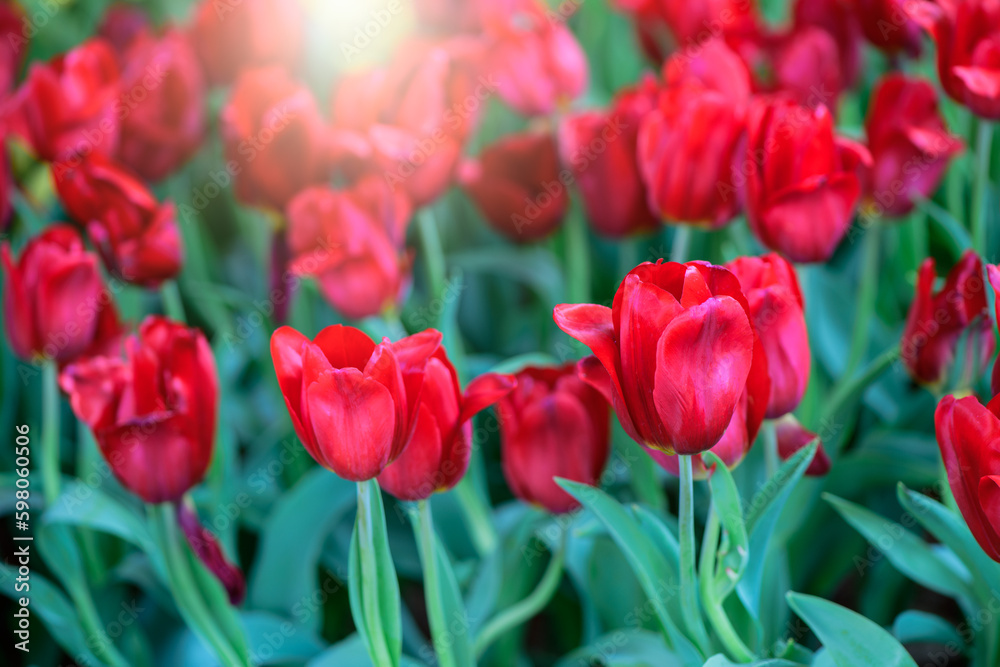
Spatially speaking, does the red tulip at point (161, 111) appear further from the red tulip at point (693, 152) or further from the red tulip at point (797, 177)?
the red tulip at point (797, 177)

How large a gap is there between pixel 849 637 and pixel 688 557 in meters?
0.11

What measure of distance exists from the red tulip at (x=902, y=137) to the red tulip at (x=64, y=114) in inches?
28.4

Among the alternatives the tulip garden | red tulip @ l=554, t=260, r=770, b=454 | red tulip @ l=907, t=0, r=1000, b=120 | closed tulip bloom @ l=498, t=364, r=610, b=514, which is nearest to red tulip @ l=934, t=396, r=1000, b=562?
the tulip garden

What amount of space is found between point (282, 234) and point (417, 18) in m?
0.56

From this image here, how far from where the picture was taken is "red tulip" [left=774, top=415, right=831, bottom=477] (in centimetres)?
63

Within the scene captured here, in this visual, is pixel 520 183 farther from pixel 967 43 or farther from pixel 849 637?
pixel 849 637

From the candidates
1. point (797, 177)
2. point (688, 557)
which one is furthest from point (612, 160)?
point (688, 557)

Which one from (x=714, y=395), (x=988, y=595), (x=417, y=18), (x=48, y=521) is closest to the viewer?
(x=714, y=395)

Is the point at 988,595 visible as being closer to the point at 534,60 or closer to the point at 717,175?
the point at 717,175

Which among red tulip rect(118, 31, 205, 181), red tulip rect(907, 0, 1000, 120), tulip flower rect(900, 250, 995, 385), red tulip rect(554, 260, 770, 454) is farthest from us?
red tulip rect(118, 31, 205, 181)

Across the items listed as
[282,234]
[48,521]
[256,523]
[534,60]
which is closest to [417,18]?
[534,60]

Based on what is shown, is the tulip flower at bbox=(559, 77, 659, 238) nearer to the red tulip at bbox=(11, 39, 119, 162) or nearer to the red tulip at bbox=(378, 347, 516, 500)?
the red tulip at bbox=(378, 347, 516, 500)

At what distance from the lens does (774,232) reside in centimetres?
69

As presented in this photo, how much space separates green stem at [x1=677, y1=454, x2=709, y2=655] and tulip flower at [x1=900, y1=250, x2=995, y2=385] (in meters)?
0.21
